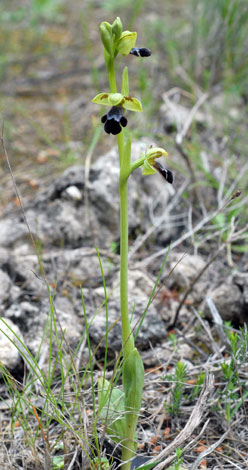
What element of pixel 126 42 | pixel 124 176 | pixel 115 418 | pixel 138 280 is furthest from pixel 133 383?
pixel 126 42

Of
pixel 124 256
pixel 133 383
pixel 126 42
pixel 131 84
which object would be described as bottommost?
pixel 133 383

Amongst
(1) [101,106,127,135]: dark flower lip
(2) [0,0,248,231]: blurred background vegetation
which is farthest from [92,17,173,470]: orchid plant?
(2) [0,0,248,231]: blurred background vegetation

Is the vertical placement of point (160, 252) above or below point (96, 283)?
above

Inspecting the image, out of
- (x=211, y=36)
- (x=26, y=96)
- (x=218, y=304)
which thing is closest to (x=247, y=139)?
(x=211, y=36)

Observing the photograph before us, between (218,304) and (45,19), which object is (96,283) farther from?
(45,19)

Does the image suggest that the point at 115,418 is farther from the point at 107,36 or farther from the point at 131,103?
the point at 107,36

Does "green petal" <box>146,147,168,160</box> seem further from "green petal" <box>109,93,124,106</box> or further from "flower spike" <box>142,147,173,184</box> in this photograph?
"green petal" <box>109,93,124,106</box>
